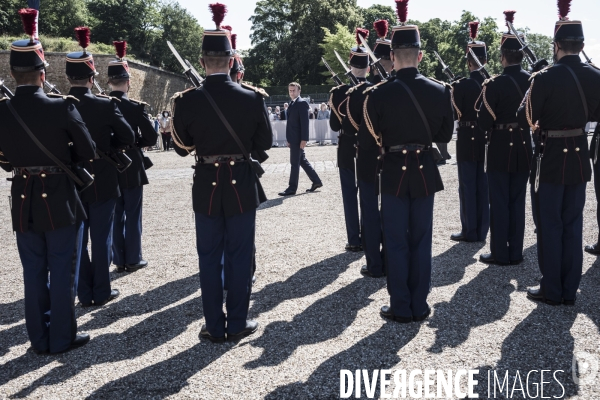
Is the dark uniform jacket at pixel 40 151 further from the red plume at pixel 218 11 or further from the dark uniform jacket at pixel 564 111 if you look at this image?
the dark uniform jacket at pixel 564 111

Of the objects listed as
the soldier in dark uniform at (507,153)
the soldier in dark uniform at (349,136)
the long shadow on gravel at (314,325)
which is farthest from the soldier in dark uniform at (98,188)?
the soldier in dark uniform at (507,153)

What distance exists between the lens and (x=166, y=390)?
3.99 metres

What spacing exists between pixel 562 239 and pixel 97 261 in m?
4.52

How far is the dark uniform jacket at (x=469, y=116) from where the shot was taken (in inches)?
289

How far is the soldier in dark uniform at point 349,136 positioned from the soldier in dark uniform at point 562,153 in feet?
6.72

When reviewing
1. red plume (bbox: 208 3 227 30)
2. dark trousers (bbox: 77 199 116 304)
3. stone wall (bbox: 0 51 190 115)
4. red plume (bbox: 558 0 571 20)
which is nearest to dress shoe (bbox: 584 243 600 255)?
red plume (bbox: 558 0 571 20)

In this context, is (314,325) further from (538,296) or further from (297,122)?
(297,122)

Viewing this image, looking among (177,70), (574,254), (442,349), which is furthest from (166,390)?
(177,70)

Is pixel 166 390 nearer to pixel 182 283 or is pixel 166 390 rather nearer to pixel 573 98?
pixel 182 283

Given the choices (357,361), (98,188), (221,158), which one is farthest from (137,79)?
(357,361)

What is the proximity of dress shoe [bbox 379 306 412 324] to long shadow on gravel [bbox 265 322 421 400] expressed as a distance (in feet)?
0.18

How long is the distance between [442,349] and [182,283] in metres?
3.13

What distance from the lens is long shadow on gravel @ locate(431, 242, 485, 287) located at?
6211mm

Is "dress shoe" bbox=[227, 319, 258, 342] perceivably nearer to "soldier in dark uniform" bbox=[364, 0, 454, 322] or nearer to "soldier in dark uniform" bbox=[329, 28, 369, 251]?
"soldier in dark uniform" bbox=[364, 0, 454, 322]
